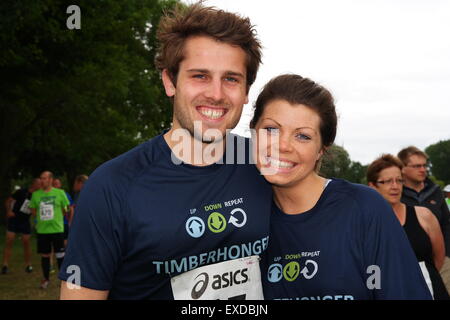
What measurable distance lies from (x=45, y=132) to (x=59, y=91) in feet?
12.8

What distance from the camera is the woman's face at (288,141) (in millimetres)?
2920

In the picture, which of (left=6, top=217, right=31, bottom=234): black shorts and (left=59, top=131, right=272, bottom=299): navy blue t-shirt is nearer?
(left=59, top=131, right=272, bottom=299): navy blue t-shirt

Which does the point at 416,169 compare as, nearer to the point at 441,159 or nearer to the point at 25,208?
the point at 25,208

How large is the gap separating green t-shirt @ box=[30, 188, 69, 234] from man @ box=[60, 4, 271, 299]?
7431mm

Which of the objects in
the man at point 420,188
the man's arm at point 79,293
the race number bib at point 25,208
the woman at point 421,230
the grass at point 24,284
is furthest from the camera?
the race number bib at point 25,208

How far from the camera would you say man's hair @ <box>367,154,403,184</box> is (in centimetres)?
529

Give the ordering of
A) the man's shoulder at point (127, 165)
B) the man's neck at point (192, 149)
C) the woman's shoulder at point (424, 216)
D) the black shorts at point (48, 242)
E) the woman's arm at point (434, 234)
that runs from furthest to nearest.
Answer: the black shorts at point (48, 242), the woman's shoulder at point (424, 216), the woman's arm at point (434, 234), the man's neck at point (192, 149), the man's shoulder at point (127, 165)

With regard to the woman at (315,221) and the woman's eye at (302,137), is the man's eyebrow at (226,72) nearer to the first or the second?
the woman at (315,221)

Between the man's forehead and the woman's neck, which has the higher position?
the man's forehead

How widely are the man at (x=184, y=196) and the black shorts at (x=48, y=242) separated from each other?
7512 mm

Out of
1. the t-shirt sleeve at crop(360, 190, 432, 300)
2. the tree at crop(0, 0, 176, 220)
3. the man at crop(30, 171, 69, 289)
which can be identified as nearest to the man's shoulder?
the t-shirt sleeve at crop(360, 190, 432, 300)

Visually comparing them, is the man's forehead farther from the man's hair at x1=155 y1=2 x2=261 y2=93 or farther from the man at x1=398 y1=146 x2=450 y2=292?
the man's hair at x1=155 y1=2 x2=261 y2=93

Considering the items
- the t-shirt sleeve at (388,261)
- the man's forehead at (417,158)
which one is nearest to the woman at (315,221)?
the t-shirt sleeve at (388,261)
